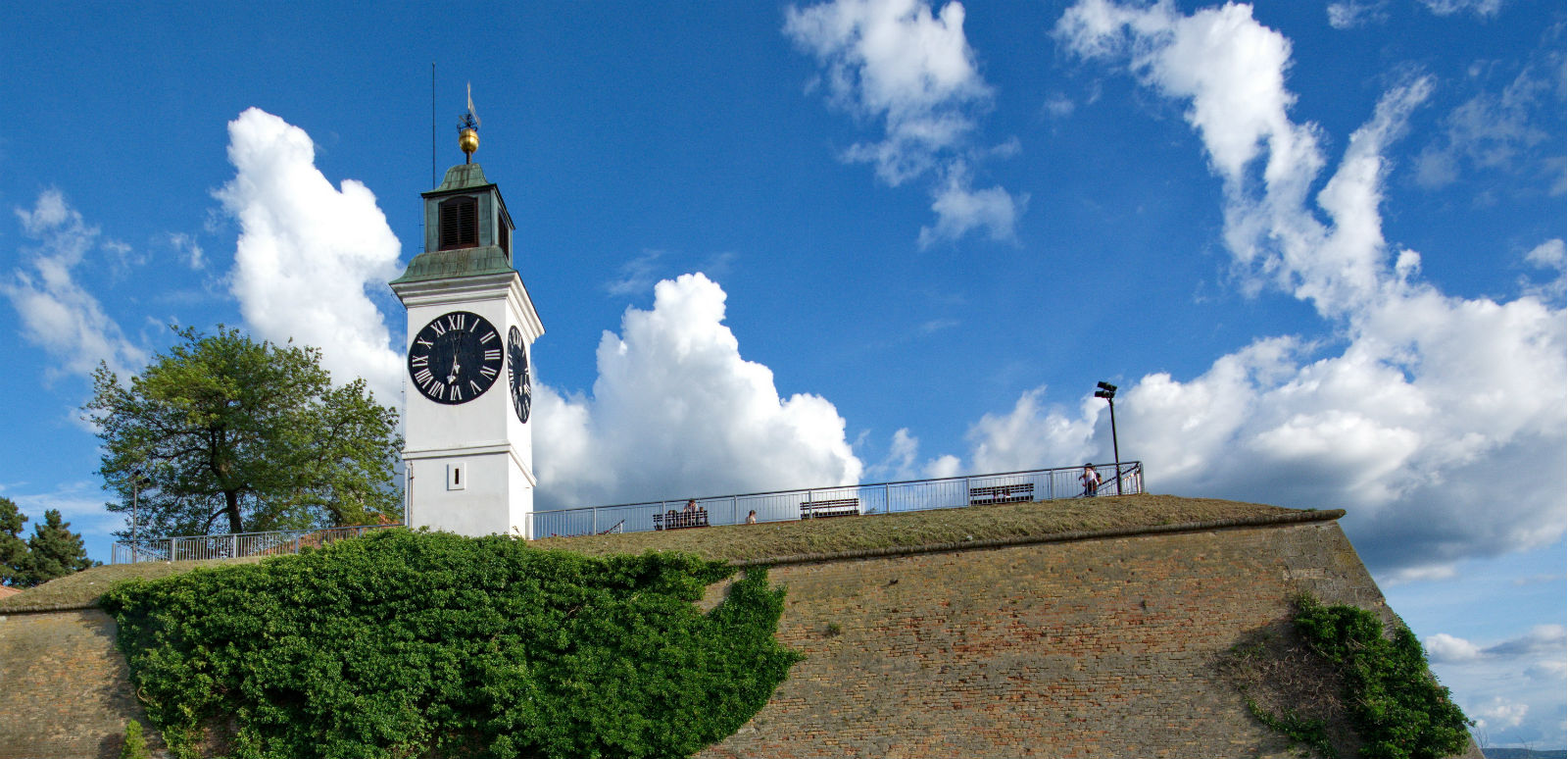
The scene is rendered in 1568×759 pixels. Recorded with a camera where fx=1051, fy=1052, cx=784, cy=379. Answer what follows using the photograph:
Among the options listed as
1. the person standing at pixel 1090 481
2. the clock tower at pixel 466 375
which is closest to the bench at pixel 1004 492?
the person standing at pixel 1090 481

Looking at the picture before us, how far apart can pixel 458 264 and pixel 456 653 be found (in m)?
10.3

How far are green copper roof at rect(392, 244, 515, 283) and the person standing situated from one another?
565 inches

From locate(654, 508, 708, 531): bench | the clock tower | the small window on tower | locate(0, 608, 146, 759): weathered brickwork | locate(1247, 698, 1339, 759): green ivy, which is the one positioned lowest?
locate(1247, 698, 1339, 759): green ivy

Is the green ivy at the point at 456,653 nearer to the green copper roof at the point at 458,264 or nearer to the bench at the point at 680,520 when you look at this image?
the bench at the point at 680,520

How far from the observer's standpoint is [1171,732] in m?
18.2

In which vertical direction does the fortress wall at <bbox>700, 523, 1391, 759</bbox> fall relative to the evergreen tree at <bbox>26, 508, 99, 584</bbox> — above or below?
below

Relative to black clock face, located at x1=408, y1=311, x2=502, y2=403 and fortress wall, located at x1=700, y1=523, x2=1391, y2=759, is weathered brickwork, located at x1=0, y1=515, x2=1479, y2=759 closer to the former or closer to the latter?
fortress wall, located at x1=700, y1=523, x2=1391, y2=759

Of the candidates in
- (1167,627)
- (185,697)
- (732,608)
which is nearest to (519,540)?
(732,608)

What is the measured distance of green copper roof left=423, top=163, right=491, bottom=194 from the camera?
26969 millimetres

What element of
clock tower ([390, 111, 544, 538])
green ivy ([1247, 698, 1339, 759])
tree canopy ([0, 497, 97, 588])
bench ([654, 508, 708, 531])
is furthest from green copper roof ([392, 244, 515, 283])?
tree canopy ([0, 497, 97, 588])

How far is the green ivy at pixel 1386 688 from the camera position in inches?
685

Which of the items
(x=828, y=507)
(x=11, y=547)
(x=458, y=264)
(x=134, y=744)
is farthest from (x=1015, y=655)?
(x=11, y=547)

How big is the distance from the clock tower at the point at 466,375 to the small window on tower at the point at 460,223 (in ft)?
0.08

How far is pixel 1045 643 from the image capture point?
63.4 feet
